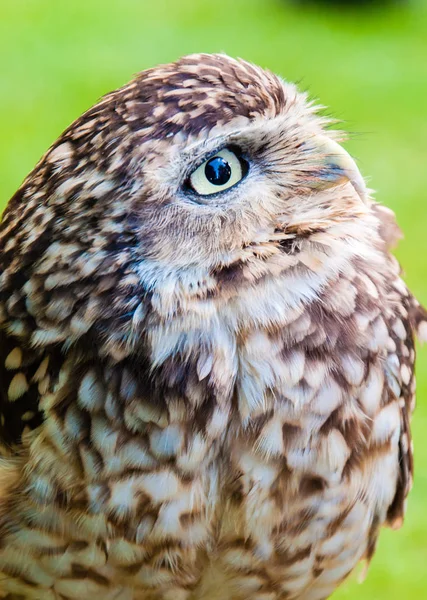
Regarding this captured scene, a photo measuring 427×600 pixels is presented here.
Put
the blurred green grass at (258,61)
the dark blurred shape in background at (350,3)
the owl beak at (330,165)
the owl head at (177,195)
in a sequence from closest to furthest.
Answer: the owl head at (177,195) → the owl beak at (330,165) → the blurred green grass at (258,61) → the dark blurred shape in background at (350,3)

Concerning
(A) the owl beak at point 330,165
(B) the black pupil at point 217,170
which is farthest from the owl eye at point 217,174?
(A) the owl beak at point 330,165

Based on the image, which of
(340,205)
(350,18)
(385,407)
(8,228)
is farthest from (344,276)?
(350,18)

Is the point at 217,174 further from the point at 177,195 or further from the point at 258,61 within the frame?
the point at 258,61

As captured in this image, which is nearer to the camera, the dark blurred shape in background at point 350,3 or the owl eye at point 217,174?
the owl eye at point 217,174

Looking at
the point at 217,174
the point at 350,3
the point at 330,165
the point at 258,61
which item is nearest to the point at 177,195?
the point at 217,174

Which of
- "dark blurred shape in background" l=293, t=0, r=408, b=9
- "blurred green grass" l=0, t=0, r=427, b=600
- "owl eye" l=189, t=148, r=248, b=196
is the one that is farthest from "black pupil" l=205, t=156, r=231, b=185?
"dark blurred shape in background" l=293, t=0, r=408, b=9

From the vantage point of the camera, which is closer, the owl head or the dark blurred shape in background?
the owl head

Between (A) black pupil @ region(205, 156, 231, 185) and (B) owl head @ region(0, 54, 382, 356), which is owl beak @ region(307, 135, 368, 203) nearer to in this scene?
(B) owl head @ region(0, 54, 382, 356)

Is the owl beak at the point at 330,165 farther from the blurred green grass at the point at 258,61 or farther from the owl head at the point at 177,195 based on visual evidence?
the blurred green grass at the point at 258,61
